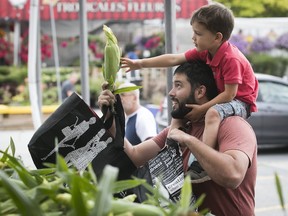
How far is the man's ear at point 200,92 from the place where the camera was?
2.95 meters

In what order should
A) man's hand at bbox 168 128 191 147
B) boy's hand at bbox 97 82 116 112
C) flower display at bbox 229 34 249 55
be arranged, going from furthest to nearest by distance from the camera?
flower display at bbox 229 34 249 55 < boy's hand at bbox 97 82 116 112 < man's hand at bbox 168 128 191 147

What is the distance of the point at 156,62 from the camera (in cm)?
338

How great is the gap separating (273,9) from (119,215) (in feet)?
83.9

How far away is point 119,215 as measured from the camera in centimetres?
157

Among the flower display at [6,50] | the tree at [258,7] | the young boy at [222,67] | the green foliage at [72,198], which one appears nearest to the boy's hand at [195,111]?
the young boy at [222,67]

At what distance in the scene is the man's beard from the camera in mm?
2902

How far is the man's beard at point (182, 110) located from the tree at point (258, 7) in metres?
22.3

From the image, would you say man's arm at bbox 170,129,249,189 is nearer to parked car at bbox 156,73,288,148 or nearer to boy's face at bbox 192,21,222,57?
boy's face at bbox 192,21,222,57

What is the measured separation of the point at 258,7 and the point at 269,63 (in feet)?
13.3

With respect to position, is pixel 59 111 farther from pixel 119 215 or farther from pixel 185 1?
pixel 185 1

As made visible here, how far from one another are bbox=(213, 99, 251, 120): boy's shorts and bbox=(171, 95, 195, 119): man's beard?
130 mm

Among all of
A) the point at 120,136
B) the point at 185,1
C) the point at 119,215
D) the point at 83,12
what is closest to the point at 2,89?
the point at 185,1

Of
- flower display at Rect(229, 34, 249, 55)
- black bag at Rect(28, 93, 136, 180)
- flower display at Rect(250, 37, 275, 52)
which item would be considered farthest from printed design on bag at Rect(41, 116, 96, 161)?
flower display at Rect(250, 37, 275, 52)

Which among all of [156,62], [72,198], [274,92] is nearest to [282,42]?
[274,92]
